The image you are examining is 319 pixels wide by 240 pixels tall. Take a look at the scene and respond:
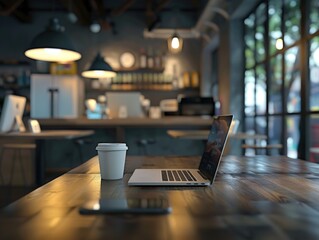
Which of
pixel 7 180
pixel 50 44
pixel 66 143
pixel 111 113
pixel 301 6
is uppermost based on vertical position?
pixel 301 6

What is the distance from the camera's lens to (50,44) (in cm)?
339

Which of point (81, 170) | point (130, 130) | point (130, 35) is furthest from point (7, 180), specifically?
point (130, 35)

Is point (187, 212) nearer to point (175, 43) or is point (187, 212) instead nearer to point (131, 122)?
point (131, 122)

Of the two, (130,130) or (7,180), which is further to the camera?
(130,130)

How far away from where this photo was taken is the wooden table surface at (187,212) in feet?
1.95

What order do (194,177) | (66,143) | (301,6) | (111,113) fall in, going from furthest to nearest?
(111,113) → (66,143) → (301,6) → (194,177)

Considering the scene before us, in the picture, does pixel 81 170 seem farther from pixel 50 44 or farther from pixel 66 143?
pixel 66 143

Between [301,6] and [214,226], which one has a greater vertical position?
[301,6]

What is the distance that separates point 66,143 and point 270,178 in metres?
4.14

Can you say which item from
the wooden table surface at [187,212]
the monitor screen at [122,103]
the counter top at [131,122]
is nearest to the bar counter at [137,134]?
the counter top at [131,122]

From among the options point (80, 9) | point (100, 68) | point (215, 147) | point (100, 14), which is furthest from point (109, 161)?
point (100, 14)

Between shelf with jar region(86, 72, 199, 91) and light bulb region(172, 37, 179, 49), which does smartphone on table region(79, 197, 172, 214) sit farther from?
shelf with jar region(86, 72, 199, 91)

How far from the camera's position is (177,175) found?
1.18 metres

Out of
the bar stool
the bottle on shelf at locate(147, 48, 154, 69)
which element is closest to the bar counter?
the bar stool
